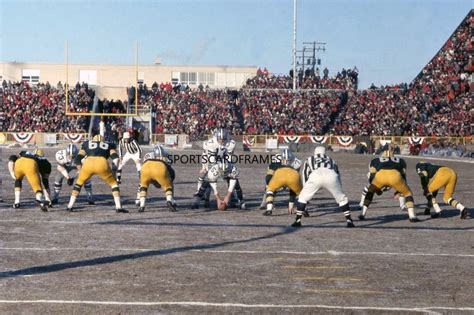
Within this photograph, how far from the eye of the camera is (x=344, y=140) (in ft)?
196

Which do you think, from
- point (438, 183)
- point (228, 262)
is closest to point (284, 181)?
point (438, 183)

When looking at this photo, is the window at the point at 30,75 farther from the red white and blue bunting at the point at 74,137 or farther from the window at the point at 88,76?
the red white and blue bunting at the point at 74,137

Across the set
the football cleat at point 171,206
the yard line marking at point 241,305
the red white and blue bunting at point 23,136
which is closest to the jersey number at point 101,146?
the football cleat at point 171,206

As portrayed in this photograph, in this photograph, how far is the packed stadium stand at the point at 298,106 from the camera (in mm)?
60875

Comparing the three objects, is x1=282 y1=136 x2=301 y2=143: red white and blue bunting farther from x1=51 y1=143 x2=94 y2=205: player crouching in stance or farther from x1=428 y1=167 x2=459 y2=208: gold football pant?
x1=428 y1=167 x2=459 y2=208: gold football pant

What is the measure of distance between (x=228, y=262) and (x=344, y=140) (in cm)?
4877

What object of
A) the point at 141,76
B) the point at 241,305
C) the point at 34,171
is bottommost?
the point at 241,305

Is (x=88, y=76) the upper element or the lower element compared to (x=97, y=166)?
upper

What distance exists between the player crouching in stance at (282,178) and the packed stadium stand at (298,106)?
42723 mm

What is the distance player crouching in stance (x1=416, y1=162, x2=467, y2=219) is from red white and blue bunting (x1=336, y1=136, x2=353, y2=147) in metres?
41.4

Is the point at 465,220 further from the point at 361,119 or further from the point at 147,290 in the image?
the point at 361,119

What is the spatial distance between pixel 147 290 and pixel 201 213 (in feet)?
28.4

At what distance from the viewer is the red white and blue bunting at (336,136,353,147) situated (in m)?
59.6

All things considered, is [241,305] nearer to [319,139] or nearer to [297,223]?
[297,223]
